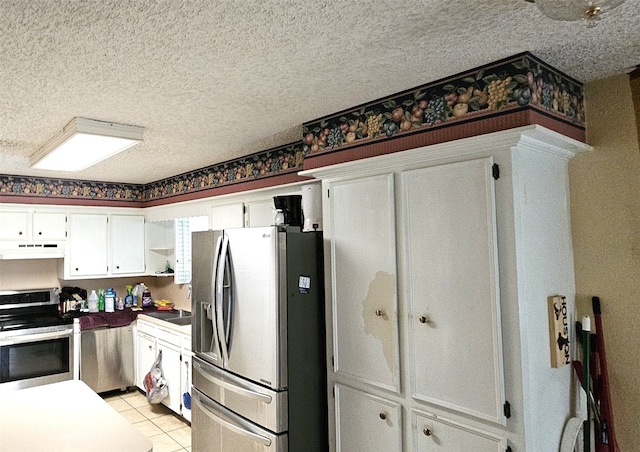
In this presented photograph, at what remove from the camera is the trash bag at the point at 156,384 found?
13.6ft

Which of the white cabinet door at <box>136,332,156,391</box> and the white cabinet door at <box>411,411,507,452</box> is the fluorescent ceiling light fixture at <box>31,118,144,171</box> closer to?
the white cabinet door at <box>136,332,156,391</box>

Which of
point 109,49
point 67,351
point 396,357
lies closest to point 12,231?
→ point 67,351

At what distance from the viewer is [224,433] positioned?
2664mm

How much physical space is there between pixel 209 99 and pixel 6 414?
5.69 ft

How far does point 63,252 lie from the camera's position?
15.1ft

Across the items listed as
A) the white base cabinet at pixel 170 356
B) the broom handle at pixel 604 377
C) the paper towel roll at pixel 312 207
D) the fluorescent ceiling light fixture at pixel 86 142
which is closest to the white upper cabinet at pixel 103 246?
the white base cabinet at pixel 170 356

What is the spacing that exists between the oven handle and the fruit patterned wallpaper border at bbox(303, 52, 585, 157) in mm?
3563

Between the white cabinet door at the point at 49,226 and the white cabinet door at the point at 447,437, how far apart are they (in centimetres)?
414

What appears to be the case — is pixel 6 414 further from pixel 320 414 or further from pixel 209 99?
pixel 209 99

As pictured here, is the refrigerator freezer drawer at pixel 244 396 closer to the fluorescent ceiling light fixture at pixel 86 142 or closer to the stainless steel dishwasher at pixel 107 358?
the fluorescent ceiling light fixture at pixel 86 142

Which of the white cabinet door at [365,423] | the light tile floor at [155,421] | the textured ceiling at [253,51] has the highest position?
the textured ceiling at [253,51]

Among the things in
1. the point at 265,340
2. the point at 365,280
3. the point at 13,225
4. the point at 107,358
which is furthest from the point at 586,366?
the point at 13,225

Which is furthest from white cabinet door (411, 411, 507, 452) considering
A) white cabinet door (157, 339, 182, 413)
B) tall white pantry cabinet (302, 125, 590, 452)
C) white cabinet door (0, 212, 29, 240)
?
white cabinet door (0, 212, 29, 240)

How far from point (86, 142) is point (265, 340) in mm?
1638
